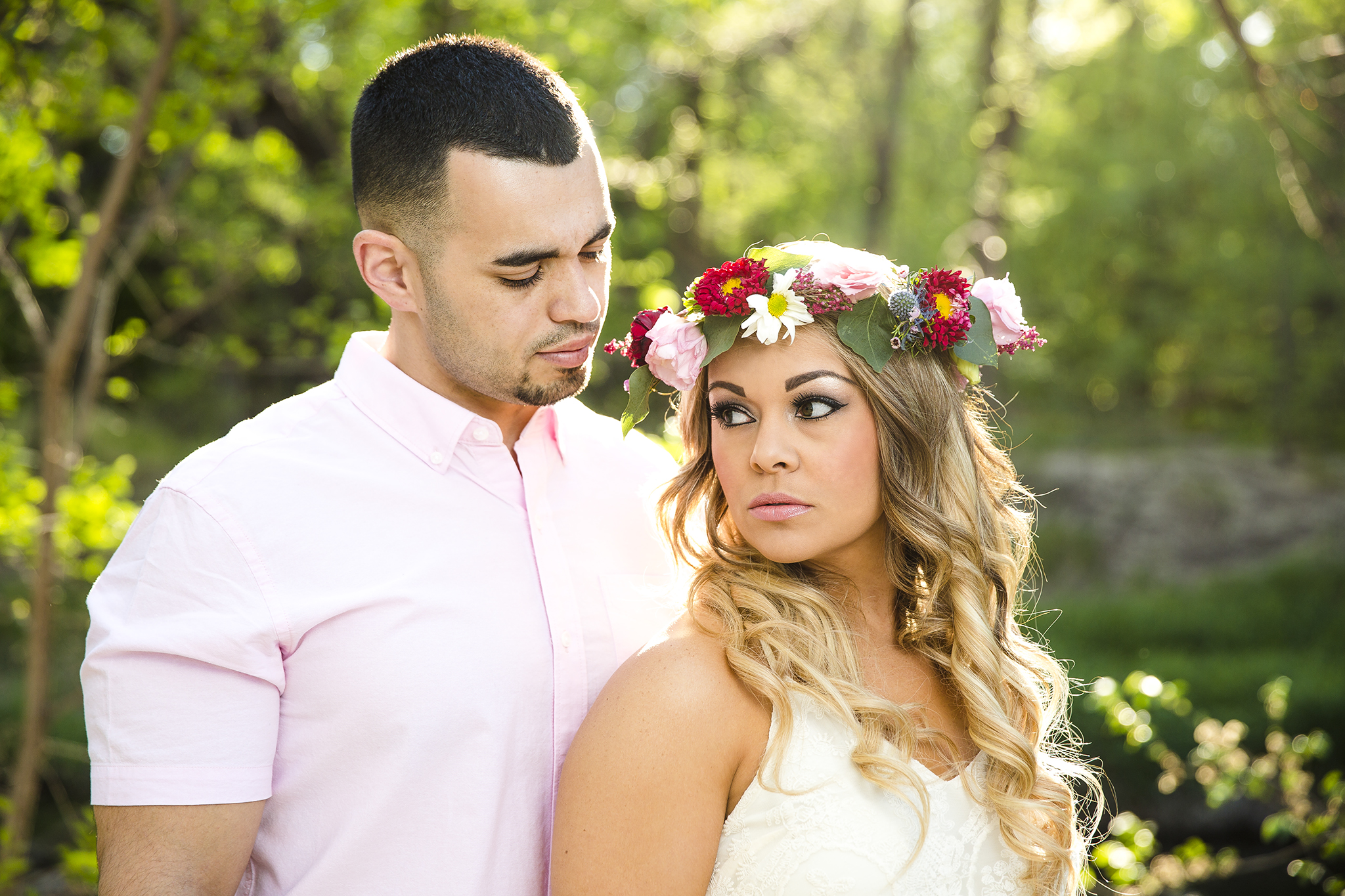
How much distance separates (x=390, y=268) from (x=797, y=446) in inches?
38.6

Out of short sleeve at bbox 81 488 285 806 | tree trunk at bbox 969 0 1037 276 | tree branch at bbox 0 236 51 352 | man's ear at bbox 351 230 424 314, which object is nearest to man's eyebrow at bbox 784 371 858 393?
man's ear at bbox 351 230 424 314

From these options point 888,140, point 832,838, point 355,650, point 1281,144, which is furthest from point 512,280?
point 888,140

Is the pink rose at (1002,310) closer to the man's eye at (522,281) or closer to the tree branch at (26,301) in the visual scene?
the man's eye at (522,281)

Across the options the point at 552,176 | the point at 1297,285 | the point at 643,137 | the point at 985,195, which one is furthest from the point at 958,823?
the point at 1297,285

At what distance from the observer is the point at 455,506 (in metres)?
2.14

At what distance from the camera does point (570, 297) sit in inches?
86.4

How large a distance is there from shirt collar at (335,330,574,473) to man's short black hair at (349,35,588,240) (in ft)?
A: 1.02

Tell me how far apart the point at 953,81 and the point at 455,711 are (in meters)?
15.5

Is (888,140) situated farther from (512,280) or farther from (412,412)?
(412,412)

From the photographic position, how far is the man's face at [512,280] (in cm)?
215

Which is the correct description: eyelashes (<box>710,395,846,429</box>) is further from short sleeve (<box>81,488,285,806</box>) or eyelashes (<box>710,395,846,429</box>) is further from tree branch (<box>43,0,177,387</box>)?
tree branch (<box>43,0,177,387</box>)

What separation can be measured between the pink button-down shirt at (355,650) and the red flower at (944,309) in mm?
904

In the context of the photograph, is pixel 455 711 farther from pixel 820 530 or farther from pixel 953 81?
pixel 953 81

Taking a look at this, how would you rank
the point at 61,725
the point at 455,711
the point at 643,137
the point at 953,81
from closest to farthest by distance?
the point at 455,711 → the point at 61,725 → the point at 643,137 → the point at 953,81
